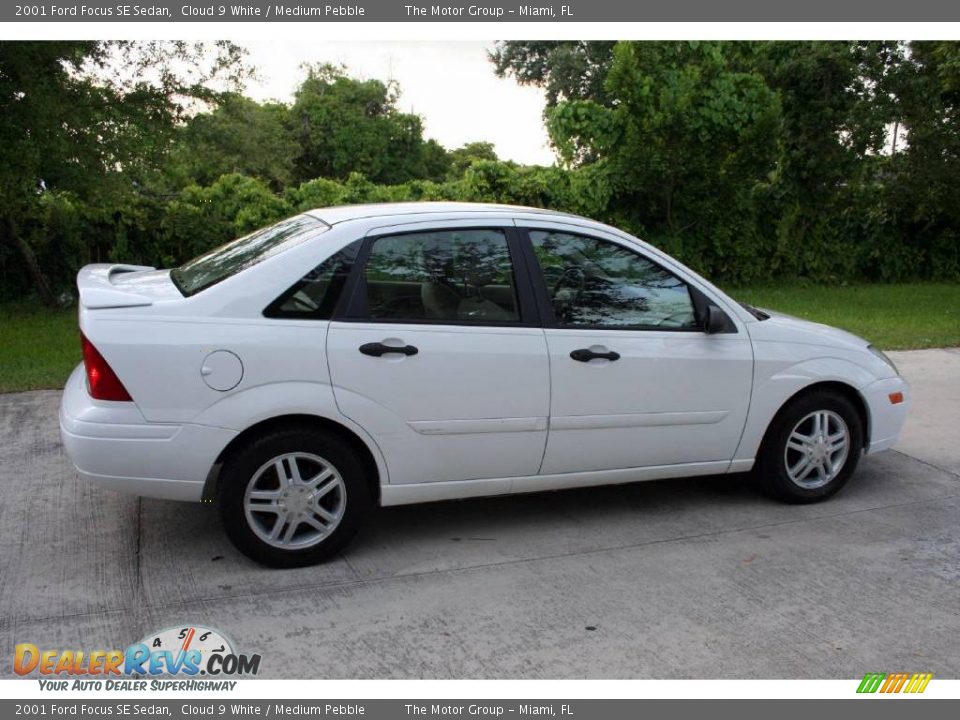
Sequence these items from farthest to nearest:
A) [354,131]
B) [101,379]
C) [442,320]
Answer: [354,131] < [442,320] < [101,379]

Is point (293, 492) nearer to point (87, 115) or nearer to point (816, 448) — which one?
point (816, 448)

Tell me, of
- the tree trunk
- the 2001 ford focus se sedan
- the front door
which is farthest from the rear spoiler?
the tree trunk

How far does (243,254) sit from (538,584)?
86.5 inches

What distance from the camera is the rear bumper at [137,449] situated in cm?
414

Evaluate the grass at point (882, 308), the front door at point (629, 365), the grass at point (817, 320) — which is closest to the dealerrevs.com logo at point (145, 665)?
the front door at point (629, 365)

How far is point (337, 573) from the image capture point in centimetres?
446

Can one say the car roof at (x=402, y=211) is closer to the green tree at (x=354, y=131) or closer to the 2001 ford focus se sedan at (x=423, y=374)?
the 2001 ford focus se sedan at (x=423, y=374)

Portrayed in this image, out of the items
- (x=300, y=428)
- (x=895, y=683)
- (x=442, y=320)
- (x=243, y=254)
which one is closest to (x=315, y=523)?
(x=300, y=428)

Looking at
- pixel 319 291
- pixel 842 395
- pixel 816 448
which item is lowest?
pixel 816 448

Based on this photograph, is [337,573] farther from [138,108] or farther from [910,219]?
[910,219]

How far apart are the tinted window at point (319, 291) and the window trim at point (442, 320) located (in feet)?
0.11

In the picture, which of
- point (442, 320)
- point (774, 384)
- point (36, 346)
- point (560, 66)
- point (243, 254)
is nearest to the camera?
point (442, 320)

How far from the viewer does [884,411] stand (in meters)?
5.59

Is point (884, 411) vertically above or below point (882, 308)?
above
